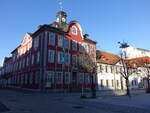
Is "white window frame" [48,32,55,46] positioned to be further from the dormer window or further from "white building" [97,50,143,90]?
"white building" [97,50,143,90]

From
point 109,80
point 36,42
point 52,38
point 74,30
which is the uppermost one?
point 74,30

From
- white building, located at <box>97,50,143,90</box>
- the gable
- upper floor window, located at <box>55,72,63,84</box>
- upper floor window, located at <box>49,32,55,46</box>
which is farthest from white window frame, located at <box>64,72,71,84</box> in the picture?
white building, located at <box>97,50,143,90</box>

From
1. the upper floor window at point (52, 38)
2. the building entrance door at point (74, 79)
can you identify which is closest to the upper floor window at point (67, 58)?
the building entrance door at point (74, 79)

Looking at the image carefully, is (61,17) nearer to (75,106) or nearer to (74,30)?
(74,30)


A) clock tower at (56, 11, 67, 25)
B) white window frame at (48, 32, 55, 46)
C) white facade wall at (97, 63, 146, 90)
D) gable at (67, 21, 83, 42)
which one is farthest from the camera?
clock tower at (56, 11, 67, 25)

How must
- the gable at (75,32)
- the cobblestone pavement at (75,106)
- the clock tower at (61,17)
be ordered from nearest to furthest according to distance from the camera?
the cobblestone pavement at (75,106) → the gable at (75,32) → the clock tower at (61,17)

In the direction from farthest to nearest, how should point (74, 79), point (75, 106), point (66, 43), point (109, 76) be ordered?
point (109, 76), point (66, 43), point (74, 79), point (75, 106)

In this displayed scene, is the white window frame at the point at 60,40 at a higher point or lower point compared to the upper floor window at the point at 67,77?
higher

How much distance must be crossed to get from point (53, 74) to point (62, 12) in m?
18.2

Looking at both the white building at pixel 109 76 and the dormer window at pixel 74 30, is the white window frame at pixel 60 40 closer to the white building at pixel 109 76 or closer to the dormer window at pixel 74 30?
the dormer window at pixel 74 30

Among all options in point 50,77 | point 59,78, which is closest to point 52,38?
point 50,77

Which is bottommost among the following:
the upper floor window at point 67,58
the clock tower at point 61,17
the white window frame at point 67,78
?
the white window frame at point 67,78

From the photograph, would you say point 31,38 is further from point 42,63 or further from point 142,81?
point 142,81

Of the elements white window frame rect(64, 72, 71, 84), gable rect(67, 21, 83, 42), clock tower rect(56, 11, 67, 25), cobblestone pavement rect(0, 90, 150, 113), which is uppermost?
clock tower rect(56, 11, 67, 25)
